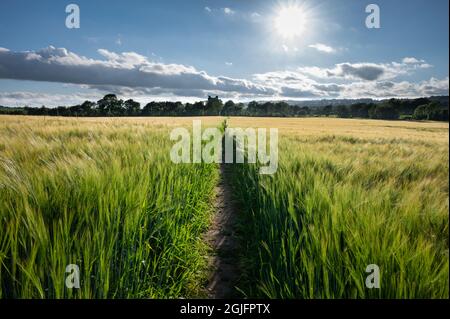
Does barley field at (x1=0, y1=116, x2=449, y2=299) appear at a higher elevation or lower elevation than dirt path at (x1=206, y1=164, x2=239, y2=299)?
higher

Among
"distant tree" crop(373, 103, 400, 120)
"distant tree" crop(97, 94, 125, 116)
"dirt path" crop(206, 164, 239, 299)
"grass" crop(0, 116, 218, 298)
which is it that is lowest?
"dirt path" crop(206, 164, 239, 299)

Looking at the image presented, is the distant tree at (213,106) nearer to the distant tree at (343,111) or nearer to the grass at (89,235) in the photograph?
the distant tree at (343,111)

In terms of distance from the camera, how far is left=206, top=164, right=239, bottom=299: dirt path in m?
3.00

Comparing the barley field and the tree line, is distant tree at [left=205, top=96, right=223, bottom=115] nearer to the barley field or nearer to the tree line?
the tree line

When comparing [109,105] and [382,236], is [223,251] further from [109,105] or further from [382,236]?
[109,105]

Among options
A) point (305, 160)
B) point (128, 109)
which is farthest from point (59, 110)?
point (305, 160)

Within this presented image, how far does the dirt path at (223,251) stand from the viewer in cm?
300

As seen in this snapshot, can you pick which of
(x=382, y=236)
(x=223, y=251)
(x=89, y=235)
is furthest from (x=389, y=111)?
(x=89, y=235)

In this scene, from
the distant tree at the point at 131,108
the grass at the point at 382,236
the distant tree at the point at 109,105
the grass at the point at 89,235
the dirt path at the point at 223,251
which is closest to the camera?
the grass at the point at 382,236

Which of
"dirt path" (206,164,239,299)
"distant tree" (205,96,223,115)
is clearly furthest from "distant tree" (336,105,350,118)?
"dirt path" (206,164,239,299)

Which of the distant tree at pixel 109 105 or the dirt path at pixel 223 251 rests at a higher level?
the distant tree at pixel 109 105

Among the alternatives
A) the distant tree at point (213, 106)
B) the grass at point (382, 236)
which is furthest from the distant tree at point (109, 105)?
the grass at point (382, 236)

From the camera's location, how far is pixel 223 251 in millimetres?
3812
